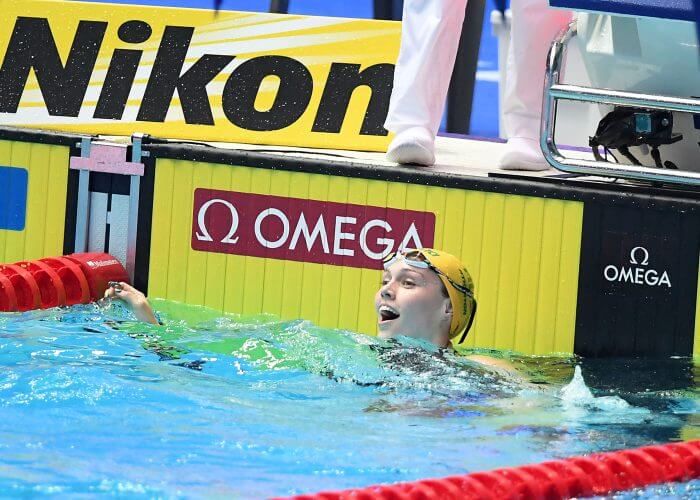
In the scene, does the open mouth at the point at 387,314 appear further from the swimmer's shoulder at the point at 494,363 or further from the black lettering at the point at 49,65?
the black lettering at the point at 49,65

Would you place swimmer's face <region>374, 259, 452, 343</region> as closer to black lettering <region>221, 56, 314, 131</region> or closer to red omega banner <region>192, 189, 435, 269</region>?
red omega banner <region>192, 189, 435, 269</region>

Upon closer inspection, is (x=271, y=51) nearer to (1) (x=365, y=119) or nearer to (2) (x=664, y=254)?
(1) (x=365, y=119)

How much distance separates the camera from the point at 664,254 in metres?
4.35

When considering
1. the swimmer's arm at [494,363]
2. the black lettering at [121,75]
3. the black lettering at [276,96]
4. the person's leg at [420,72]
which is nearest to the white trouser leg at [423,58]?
the person's leg at [420,72]

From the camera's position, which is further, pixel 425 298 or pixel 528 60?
pixel 528 60

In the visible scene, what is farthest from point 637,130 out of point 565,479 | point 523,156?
point 565,479

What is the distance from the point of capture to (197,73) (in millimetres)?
5156

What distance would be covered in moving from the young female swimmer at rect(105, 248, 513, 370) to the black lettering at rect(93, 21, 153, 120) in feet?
5.69

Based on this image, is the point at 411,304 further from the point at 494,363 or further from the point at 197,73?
the point at 197,73

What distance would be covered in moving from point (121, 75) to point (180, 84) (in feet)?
0.92

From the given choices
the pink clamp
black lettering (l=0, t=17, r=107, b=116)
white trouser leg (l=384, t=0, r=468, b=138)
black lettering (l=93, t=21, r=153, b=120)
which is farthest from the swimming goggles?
black lettering (l=0, t=17, r=107, b=116)

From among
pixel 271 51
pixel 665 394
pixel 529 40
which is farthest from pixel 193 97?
pixel 665 394

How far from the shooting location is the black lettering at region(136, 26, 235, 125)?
5109 mm

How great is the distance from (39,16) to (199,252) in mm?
1418
